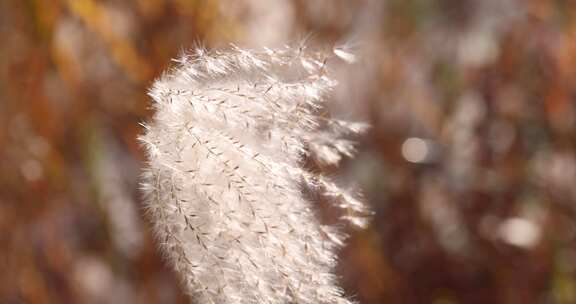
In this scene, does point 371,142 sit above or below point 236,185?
above

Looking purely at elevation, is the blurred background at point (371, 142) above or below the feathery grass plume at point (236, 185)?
above

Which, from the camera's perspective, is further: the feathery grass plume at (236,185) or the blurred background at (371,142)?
the blurred background at (371,142)

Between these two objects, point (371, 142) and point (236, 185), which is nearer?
point (236, 185)

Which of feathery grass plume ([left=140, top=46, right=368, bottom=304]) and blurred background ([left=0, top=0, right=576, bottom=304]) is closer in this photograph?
feathery grass plume ([left=140, top=46, right=368, bottom=304])

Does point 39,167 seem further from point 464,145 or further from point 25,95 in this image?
point 464,145
